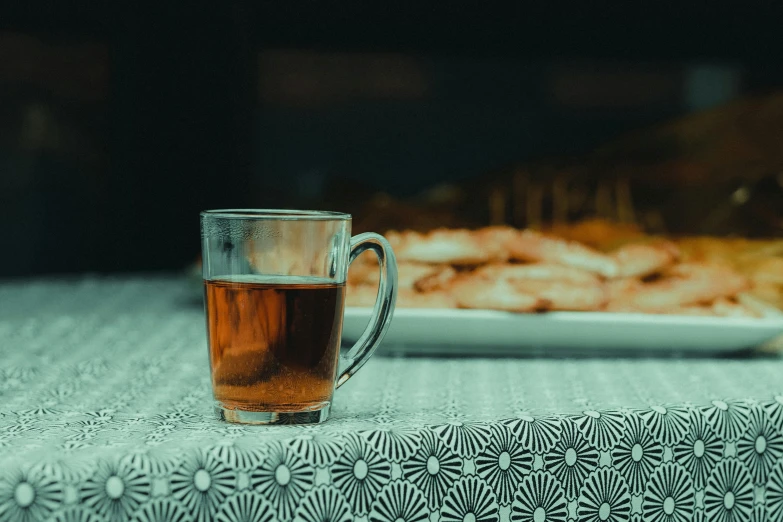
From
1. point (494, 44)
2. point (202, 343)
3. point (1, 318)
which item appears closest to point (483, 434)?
point (202, 343)

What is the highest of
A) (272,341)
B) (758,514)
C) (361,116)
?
(361,116)

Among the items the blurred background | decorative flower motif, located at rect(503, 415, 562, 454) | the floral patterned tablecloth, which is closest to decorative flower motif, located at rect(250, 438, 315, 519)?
the floral patterned tablecloth

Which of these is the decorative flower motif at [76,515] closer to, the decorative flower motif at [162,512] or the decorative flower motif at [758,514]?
the decorative flower motif at [162,512]

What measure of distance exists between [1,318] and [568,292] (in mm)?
600

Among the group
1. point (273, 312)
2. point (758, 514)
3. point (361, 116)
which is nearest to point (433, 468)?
point (273, 312)

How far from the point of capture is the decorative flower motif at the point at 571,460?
47 cm

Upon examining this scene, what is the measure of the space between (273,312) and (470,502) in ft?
0.48

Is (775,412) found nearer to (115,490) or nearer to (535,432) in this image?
(535,432)

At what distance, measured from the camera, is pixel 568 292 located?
743 millimetres

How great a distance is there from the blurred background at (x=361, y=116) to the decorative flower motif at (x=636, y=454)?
3.01ft

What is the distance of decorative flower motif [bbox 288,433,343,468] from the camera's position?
43cm

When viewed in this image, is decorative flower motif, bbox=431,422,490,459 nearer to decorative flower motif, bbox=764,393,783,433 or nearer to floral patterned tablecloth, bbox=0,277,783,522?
floral patterned tablecloth, bbox=0,277,783,522

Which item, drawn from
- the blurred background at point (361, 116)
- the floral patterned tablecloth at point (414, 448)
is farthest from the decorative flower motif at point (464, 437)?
Result: the blurred background at point (361, 116)

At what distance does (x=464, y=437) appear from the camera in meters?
0.46
